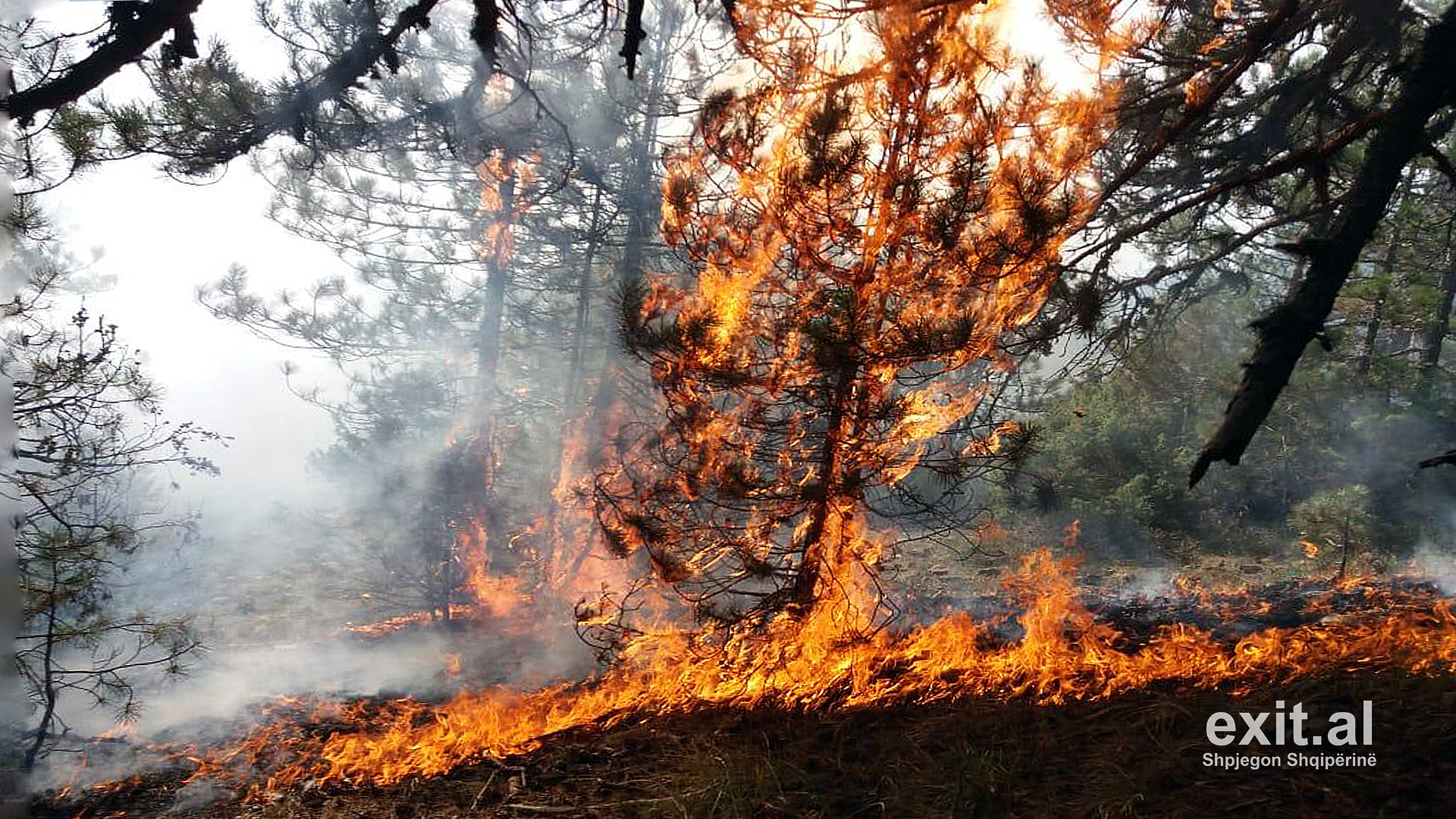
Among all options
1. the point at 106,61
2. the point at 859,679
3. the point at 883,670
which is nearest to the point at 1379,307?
the point at 883,670

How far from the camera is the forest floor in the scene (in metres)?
2.93

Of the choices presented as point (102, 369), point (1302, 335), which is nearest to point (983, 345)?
point (1302, 335)

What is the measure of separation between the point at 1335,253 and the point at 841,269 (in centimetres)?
279

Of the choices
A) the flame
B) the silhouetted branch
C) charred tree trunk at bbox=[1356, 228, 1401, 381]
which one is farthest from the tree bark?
charred tree trunk at bbox=[1356, 228, 1401, 381]

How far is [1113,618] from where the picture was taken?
24.0 feet

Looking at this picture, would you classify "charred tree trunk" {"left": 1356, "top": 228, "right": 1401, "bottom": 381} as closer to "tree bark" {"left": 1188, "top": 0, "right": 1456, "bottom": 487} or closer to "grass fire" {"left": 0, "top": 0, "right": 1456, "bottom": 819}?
"grass fire" {"left": 0, "top": 0, "right": 1456, "bottom": 819}

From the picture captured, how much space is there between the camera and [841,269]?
5.08 metres

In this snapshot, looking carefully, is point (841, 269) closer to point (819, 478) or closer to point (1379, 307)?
point (819, 478)

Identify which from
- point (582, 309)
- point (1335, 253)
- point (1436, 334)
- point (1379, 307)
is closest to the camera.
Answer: point (1335, 253)

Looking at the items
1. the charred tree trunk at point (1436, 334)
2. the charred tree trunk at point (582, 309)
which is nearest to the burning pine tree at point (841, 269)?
the charred tree trunk at point (582, 309)

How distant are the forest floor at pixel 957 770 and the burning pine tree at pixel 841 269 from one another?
1163 mm

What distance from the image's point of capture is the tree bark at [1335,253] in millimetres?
2881

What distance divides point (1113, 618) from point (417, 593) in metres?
13.1

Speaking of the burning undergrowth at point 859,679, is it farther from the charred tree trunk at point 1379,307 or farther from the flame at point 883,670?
the charred tree trunk at point 1379,307
